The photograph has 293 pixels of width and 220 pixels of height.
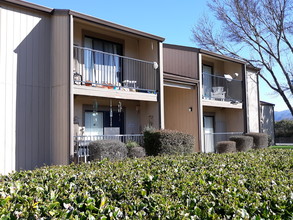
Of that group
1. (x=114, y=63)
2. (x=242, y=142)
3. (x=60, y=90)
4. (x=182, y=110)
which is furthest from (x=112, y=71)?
(x=242, y=142)

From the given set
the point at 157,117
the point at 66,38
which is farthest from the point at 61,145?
the point at 157,117

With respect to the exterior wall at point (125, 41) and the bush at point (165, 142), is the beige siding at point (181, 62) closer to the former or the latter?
the exterior wall at point (125, 41)

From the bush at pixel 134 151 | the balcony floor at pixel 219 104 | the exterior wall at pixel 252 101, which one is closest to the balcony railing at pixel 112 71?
the bush at pixel 134 151

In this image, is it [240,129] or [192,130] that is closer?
[192,130]

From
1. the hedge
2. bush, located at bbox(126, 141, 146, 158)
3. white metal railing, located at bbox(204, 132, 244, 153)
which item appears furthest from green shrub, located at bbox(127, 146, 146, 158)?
the hedge

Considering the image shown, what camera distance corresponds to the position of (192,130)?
50.5 feet

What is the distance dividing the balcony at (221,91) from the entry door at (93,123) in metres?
5.56

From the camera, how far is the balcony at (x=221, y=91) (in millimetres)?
17000

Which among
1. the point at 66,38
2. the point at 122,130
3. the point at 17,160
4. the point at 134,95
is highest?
the point at 66,38

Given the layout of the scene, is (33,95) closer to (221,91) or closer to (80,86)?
(80,86)

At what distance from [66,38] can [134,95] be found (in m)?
3.39

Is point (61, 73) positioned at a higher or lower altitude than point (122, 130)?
higher

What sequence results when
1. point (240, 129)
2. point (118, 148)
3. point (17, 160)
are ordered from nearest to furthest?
1. point (17, 160)
2. point (118, 148)
3. point (240, 129)

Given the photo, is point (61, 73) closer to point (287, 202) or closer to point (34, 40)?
point (34, 40)
